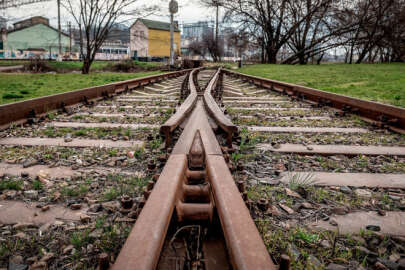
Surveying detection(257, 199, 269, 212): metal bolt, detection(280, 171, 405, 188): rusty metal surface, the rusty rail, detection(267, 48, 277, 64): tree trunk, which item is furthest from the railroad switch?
detection(267, 48, 277, 64): tree trunk

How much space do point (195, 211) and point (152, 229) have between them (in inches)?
11.8

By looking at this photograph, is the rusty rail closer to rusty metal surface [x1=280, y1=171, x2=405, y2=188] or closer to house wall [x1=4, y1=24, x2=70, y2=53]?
rusty metal surface [x1=280, y1=171, x2=405, y2=188]

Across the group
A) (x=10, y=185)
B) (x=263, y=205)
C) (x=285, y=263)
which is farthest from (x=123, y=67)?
(x=285, y=263)

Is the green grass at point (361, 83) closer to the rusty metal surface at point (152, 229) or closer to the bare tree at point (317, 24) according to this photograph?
the rusty metal surface at point (152, 229)

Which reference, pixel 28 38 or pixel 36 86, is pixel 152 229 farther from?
pixel 28 38

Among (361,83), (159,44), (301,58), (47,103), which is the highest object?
(159,44)

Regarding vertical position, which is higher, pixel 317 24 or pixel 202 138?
pixel 317 24

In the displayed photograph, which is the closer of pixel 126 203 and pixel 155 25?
pixel 126 203

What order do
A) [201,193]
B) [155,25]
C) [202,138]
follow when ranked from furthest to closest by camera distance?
[155,25]
[202,138]
[201,193]

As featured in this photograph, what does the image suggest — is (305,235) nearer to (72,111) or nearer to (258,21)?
(72,111)

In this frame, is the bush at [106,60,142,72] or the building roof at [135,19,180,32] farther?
the building roof at [135,19,180,32]

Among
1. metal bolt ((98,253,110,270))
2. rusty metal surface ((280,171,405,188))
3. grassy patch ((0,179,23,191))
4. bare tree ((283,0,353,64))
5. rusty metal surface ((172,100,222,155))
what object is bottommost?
grassy patch ((0,179,23,191))

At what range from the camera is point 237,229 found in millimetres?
998

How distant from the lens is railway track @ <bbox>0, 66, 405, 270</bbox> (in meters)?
1.11
